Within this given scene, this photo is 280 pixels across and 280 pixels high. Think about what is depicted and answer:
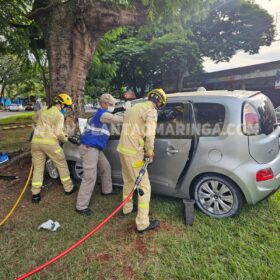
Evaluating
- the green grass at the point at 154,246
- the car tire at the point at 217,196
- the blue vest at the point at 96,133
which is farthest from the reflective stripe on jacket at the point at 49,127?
the car tire at the point at 217,196

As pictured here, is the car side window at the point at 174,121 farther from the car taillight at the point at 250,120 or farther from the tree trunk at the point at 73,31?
the tree trunk at the point at 73,31

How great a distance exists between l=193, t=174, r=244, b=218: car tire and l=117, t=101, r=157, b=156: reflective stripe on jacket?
890 millimetres

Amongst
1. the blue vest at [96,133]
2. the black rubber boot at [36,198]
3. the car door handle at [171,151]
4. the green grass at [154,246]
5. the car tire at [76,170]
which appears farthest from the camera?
the car tire at [76,170]

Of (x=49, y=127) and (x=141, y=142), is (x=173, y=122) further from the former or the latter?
(x=49, y=127)

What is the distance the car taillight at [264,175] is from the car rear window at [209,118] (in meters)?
0.66

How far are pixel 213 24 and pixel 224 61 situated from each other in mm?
2978

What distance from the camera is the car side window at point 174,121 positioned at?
321cm

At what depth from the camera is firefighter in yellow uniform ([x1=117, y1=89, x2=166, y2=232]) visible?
2.83 meters

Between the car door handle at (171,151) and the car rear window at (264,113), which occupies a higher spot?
the car rear window at (264,113)

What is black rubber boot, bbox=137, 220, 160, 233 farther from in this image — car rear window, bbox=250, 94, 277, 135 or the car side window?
car rear window, bbox=250, 94, 277, 135

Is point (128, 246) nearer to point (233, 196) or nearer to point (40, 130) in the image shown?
point (233, 196)

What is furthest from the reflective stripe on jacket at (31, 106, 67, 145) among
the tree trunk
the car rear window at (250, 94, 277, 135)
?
the car rear window at (250, 94, 277, 135)

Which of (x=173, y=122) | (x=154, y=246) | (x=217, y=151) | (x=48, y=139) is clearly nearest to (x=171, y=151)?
(x=173, y=122)

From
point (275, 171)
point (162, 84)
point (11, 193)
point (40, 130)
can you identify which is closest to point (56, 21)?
point (40, 130)
